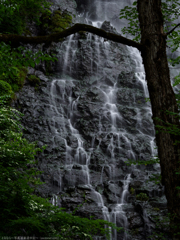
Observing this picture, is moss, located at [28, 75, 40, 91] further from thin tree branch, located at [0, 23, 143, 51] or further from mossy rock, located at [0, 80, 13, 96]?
thin tree branch, located at [0, 23, 143, 51]

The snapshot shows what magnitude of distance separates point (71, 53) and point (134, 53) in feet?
26.3

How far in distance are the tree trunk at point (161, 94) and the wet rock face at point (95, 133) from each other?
4.79 meters

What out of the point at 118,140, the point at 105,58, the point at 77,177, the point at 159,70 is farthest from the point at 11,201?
the point at 105,58

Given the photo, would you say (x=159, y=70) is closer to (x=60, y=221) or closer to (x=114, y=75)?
(x=60, y=221)

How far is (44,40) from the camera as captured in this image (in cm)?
401

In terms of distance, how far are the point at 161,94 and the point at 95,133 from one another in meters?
11.3

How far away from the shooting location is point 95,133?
15.0 m

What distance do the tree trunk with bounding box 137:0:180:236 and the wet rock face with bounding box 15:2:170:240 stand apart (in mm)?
4788

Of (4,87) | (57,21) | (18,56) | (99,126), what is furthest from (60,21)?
(18,56)

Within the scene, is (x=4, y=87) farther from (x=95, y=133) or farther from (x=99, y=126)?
(x=99, y=126)

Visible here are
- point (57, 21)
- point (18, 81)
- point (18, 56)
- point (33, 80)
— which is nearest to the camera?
point (18, 56)

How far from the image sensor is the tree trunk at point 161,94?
11.2 ft

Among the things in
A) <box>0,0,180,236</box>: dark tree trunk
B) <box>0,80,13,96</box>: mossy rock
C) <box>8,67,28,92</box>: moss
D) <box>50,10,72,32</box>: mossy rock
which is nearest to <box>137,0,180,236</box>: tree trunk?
<box>0,0,180,236</box>: dark tree trunk

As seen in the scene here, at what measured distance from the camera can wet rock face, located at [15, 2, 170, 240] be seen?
10.2 meters
